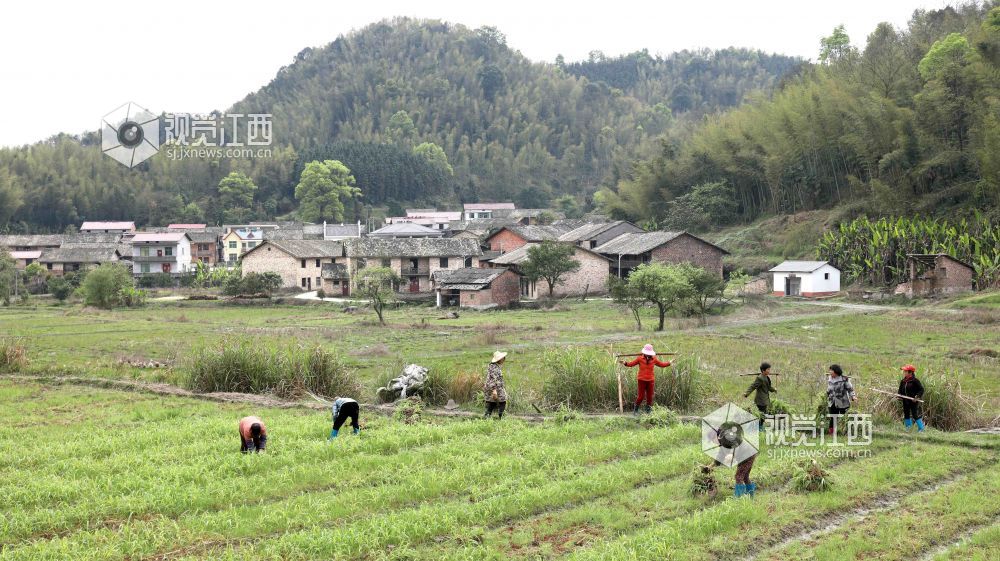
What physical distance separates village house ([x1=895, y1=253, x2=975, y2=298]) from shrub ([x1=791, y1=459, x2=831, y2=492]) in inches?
1306

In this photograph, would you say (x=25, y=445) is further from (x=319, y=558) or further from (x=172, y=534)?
(x=319, y=558)

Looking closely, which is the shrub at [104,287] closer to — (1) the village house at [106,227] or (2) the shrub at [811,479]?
(1) the village house at [106,227]

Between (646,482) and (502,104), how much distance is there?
145 meters

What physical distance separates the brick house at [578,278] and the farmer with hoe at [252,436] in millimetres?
39286

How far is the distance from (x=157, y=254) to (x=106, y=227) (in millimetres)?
17437

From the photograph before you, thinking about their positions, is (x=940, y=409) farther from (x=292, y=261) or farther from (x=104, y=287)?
(x=292, y=261)

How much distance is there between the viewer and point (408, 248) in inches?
2318

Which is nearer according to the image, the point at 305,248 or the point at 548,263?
the point at 548,263

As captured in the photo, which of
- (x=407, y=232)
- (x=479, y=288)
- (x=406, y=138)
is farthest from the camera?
(x=406, y=138)

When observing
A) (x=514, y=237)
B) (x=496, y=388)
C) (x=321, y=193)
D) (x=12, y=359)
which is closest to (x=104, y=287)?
(x=514, y=237)

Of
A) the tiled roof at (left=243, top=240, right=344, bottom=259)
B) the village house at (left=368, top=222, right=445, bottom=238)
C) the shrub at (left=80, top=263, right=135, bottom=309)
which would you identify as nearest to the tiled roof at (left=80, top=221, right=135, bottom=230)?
the village house at (left=368, top=222, right=445, bottom=238)

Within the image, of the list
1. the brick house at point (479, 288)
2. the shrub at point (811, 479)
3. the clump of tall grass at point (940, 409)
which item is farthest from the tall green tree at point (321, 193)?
the shrub at point (811, 479)

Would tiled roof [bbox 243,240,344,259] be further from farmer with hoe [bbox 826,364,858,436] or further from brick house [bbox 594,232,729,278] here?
farmer with hoe [bbox 826,364,858,436]

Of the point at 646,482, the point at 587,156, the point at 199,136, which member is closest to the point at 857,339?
the point at 646,482
